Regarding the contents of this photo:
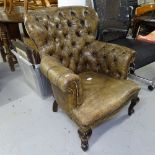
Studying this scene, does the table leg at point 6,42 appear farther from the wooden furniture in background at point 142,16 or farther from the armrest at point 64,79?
the wooden furniture in background at point 142,16

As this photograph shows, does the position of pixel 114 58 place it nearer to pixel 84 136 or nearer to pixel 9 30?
pixel 84 136

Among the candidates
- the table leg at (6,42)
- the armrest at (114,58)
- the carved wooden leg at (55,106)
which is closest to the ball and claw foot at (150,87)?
the armrest at (114,58)

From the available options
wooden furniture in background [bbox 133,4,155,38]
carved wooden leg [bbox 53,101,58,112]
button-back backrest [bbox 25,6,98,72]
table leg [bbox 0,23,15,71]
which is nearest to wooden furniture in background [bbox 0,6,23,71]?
table leg [bbox 0,23,15,71]

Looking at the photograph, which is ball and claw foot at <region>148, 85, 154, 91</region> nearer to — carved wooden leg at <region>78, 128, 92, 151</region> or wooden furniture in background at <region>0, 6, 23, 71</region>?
Answer: carved wooden leg at <region>78, 128, 92, 151</region>

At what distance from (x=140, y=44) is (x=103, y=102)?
106 cm

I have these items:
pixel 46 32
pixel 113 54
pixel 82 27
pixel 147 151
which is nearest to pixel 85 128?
pixel 147 151

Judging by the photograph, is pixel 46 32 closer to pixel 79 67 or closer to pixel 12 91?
pixel 79 67

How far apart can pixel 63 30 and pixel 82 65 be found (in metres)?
0.38

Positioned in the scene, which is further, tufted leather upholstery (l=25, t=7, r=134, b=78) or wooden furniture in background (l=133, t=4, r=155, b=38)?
wooden furniture in background (l=133, t=4, r=155, b=38)

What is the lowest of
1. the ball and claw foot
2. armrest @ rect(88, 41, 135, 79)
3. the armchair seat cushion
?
the ball and claw foot

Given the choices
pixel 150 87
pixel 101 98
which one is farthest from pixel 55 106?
pixel 150 87

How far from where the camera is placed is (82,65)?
72.4 inches

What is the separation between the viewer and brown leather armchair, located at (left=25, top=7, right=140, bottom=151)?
128cm

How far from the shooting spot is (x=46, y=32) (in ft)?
5.14
